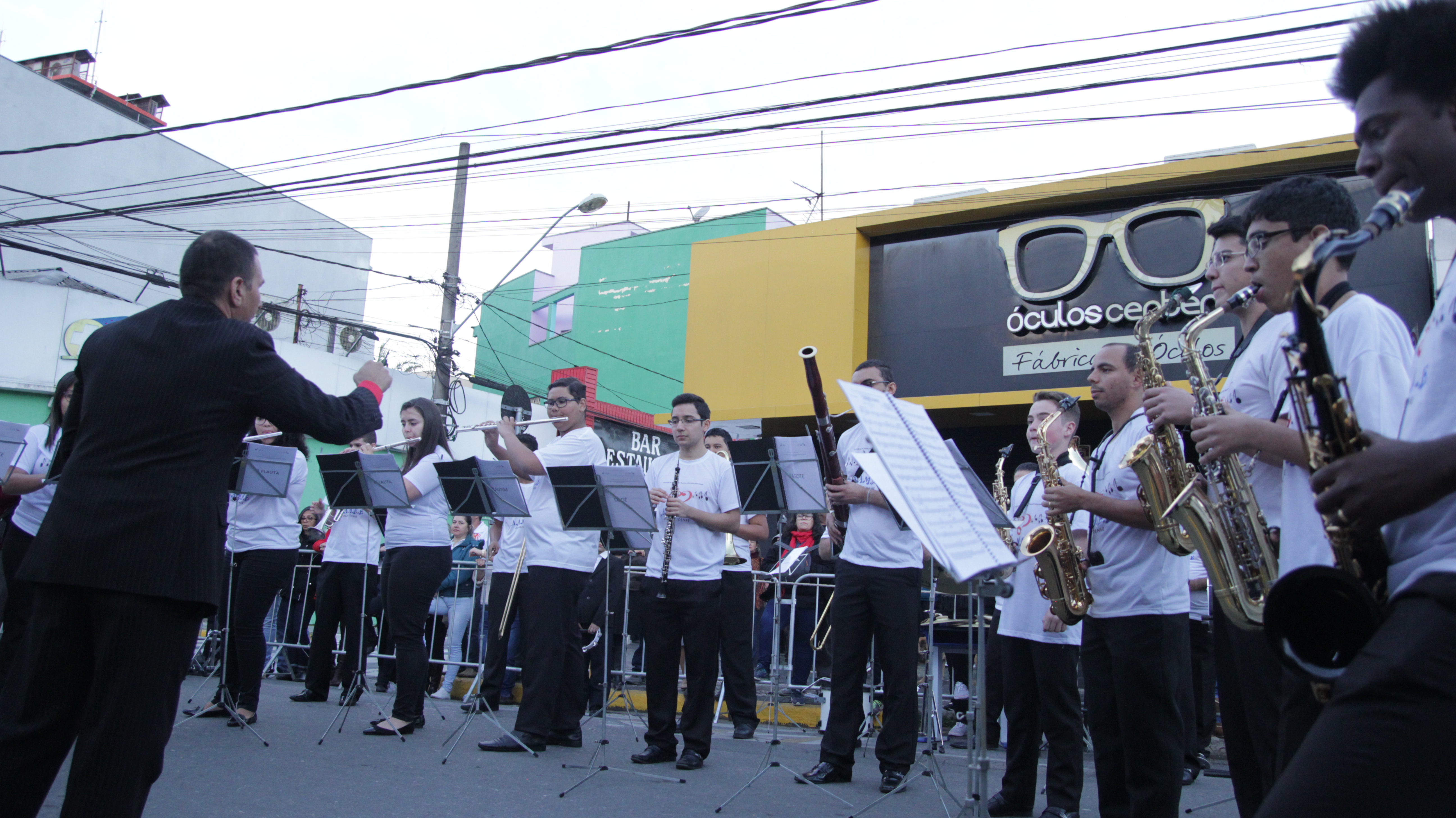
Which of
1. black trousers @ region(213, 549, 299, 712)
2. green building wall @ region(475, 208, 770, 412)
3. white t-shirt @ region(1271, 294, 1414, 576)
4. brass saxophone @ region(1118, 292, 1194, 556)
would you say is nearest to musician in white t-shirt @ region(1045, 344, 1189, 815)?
brass saxophone @ region(1118, 292, 1194, 556)

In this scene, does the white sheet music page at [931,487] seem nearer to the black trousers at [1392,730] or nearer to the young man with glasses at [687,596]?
the black trousers at [1392,730]

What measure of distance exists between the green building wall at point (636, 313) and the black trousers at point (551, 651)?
1912cm

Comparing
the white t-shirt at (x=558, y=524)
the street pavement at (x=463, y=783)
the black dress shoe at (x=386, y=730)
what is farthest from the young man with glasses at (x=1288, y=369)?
the black dress shoe at (x=386, y=730)

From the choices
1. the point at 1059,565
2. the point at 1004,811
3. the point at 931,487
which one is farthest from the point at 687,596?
the point at 931,487

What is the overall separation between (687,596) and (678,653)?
402mm

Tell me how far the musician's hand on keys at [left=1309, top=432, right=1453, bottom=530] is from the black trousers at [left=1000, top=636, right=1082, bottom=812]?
3.74 m

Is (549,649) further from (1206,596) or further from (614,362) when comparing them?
(614,362)

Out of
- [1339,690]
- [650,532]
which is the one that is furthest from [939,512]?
[650,532]

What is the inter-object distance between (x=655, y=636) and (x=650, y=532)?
0.70 meters

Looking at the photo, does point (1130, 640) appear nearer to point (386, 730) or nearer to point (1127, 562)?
point (1127, 562)

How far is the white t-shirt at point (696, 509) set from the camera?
633 centimetres

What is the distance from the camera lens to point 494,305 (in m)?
33.5

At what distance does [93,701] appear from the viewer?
9.19ft

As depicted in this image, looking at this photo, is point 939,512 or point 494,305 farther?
point 494,305
